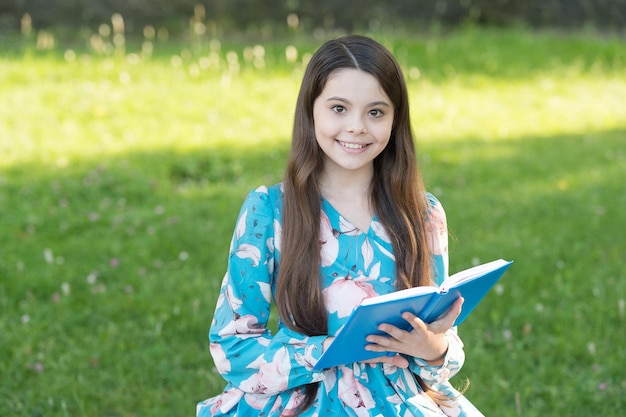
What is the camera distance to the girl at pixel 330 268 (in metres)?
2.40

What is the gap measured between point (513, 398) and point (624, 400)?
44 cm

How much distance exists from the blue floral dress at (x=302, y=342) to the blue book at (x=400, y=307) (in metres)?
0.11

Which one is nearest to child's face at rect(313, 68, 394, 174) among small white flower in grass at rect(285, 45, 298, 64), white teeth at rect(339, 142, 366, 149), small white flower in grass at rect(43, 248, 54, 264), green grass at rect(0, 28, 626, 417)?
white teeth at rect(339, 142, 366, 149)

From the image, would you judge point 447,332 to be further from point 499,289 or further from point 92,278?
point 92,278

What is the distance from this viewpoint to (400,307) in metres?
2.13

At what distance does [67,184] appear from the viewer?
17.5 ft

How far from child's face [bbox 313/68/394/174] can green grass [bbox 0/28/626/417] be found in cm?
149

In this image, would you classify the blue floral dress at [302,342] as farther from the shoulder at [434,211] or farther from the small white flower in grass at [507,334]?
the small white flower in grass at [507,334]

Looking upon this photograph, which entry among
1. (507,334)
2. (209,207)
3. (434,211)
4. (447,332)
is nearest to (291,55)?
(209,207)

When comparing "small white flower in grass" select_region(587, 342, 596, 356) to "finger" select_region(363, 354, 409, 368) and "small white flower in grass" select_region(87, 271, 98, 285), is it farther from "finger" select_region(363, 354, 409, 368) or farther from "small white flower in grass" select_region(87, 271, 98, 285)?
"small white flower in grass" select_region(87, 271, 98, 285)

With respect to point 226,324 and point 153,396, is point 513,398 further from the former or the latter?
point 226,324

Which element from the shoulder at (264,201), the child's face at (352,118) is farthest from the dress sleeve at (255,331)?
the child's face at (352,118)

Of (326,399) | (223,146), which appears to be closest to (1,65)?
(223,146)

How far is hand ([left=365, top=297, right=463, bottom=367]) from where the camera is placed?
7.29 ft
